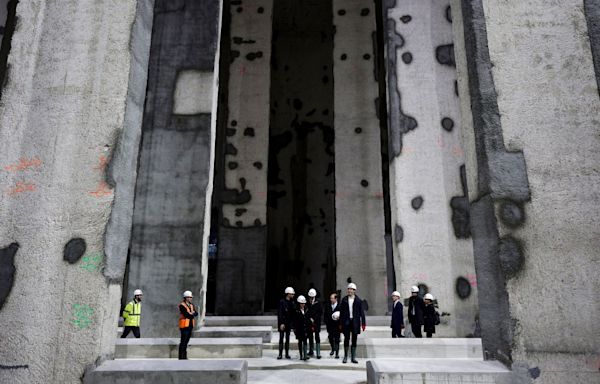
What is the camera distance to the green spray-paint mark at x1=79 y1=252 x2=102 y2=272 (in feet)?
11.2

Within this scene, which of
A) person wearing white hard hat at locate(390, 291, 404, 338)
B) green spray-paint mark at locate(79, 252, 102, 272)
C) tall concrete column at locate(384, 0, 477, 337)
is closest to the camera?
green spray-paint mark at locate(79, 252, 102, 272)

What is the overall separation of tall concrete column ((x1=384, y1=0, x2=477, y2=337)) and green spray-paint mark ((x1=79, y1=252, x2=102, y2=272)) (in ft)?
20.4

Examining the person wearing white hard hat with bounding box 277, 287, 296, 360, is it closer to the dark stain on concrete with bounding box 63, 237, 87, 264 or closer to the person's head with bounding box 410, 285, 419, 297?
the person's head with bounding box 410, 285, 419, 297

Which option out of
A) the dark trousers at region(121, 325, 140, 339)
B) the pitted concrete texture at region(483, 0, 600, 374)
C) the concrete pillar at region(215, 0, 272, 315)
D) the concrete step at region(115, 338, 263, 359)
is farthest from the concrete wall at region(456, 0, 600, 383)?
the concrete pillar at region(215, 0, 272, 315)

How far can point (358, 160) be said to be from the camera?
39.8 feet

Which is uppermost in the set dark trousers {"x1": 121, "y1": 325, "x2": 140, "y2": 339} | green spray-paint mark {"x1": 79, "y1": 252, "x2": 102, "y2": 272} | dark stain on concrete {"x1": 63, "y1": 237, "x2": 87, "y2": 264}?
dark stain on concrete {"x1": 63, "y1": 237, "x2": 87, "y2": 264}

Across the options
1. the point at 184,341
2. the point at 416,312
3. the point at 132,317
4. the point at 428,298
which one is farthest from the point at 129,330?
the point at 428,298

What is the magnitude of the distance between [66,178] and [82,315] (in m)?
1.16

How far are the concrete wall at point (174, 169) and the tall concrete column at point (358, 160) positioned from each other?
15.4 feet

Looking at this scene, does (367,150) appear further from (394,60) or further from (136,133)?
(136,133)

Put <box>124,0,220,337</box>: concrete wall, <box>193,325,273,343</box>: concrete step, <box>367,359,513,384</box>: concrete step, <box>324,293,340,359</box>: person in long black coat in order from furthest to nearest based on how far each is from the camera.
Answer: <box>124,0,220,337</box>: concrete wall, <box>193,325,273,343</box>: concrete step, <box>324,293,340,359</box>: person in long black coat, <box>367,359,513,384</box>: concrete step

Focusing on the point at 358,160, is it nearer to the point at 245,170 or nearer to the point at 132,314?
the point at 245,170

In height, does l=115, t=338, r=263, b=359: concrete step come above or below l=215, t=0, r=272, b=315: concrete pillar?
below

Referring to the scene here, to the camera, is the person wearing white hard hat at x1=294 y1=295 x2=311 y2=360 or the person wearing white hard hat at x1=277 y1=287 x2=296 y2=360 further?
the person wearing white hard hat at x1=277 y1=287 x2=296 y2=360
